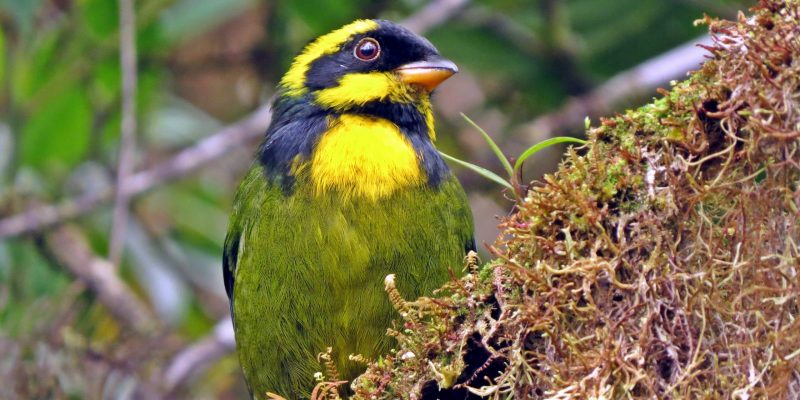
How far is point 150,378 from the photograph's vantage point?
5.17 metres

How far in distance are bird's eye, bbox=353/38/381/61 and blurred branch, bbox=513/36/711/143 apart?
6.60ft

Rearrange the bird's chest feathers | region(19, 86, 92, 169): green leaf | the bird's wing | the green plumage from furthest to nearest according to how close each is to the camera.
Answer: region(19, 86, 92, 169): green leaf < the bird's wing < the bird's chest feathers < the green plumage

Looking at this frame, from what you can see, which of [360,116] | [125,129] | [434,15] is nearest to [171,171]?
[125,129]

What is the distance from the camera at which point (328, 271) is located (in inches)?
130

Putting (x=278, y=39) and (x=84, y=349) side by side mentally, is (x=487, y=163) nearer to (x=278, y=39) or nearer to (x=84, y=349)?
(x=278, y=39)

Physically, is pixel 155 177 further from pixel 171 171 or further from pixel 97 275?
pixel 97 275

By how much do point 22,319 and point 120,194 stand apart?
2.56 ft

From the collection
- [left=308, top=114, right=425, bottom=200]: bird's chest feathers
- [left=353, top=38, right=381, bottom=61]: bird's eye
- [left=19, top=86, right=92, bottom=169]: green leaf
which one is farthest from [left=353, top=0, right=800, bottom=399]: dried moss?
[left=19, top=86, right=92, bottom=169]: green leaf

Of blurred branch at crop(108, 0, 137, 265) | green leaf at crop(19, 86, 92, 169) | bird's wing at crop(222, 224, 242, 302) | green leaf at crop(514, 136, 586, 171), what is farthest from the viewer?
green leaf at crop(19, 86, 92, 169)

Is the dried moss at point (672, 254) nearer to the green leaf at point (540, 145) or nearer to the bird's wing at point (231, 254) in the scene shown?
the green leaf at point (540, 145)

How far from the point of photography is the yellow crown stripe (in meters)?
3.94

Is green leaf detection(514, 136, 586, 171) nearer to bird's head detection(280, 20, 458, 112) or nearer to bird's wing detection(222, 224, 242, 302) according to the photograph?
bird's head detection(280, 20, 458, 112)

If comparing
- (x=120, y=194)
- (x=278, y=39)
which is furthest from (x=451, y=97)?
(x=120, y=194)

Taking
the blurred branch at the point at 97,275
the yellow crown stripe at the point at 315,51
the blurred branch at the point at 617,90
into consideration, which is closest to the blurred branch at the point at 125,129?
the blurred branch at the point at 97,275
